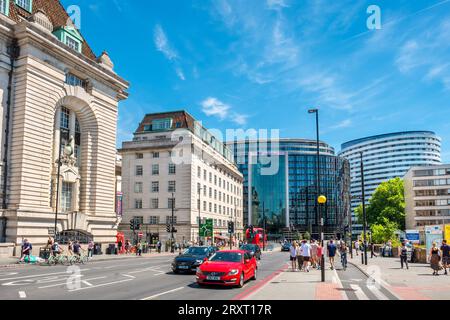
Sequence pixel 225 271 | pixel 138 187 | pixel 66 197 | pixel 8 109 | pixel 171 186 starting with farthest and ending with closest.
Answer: pixel 138 187 → pixel 171 186 → pixel 66 197 → pixel 8 109 → pixel 225 271

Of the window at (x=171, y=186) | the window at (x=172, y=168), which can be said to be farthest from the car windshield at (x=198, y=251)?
the window at (x=172, y=168)

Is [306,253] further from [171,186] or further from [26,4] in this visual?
[171,186]

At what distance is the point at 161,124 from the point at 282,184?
86.0 m

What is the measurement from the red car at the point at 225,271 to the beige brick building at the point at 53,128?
21.2 metres

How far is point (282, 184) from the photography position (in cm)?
15012

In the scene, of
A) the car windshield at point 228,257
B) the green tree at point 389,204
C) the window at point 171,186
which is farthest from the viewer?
the green tree at point 389,204

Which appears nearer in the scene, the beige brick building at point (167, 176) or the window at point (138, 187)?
the beige brick building at point (167, 176)

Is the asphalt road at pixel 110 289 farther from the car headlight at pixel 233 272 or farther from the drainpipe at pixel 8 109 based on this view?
the drainpipe at pixel 8 109

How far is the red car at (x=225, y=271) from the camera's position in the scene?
14.8m

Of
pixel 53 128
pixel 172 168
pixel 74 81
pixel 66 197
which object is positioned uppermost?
pixel 74 81

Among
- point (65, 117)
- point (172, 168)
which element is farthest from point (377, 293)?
point (172, 168)

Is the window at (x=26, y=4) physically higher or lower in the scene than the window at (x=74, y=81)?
higher

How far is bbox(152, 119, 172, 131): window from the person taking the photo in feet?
233
